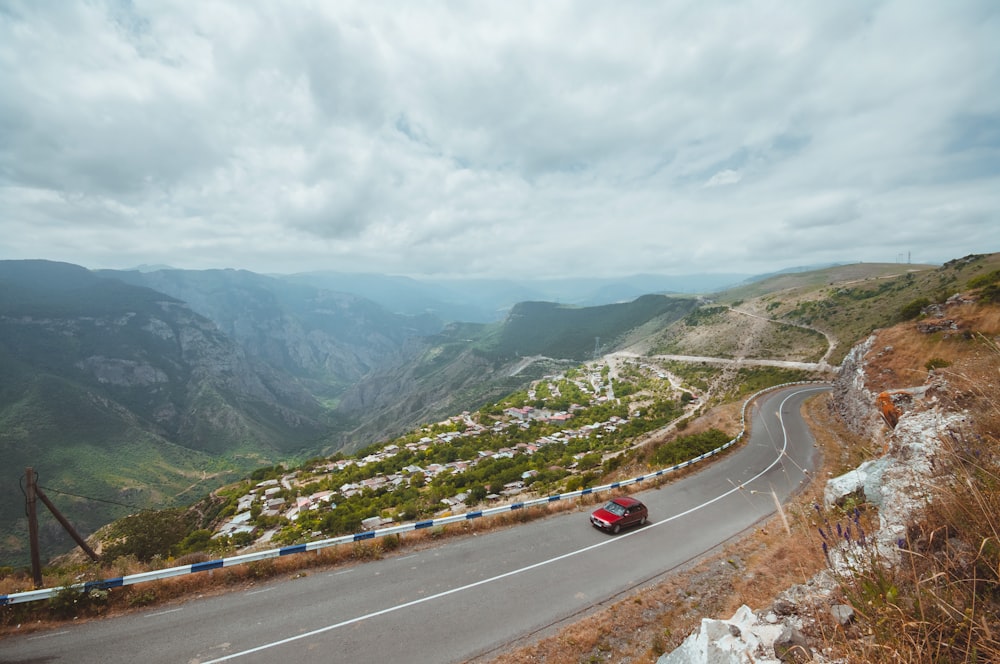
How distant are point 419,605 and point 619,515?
8.76 meters

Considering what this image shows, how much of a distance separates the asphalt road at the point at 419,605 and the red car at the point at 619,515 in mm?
369

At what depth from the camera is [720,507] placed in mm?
18406

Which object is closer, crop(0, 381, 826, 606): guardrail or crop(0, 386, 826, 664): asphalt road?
crop(0, 386, 826, 664): asphalt road

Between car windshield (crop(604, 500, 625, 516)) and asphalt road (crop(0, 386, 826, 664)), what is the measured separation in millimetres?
909

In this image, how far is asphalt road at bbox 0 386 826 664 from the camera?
857 centimetres

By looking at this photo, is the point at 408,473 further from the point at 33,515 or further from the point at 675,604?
the point at 675,604

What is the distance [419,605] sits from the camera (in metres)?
10.4

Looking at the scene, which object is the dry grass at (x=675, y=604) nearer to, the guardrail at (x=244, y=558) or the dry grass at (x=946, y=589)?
the dry grass at (x=946, y=589)

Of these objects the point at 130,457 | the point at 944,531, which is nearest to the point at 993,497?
the point at 944,531

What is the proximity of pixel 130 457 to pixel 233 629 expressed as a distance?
18644 centimetres

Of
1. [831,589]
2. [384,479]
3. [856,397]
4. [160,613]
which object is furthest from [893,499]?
[384,479]

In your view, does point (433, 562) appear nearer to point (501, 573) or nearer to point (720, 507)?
point (501, 573)

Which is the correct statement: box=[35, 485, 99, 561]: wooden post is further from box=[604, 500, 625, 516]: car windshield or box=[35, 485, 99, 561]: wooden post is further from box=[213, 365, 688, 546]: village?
box=[604, 500, 625, 516]: car windshield

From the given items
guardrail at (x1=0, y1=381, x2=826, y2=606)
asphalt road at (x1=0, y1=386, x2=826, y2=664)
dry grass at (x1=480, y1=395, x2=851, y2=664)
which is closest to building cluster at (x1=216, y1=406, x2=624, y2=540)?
guardrail at (x1=0, y1=381, x2=826, y2=606)
